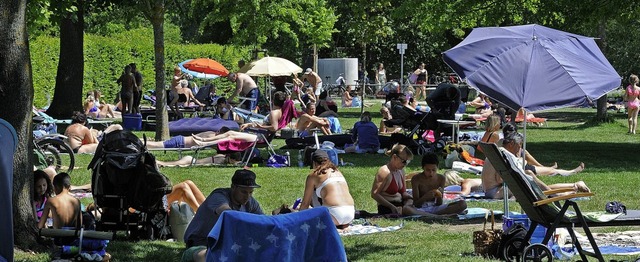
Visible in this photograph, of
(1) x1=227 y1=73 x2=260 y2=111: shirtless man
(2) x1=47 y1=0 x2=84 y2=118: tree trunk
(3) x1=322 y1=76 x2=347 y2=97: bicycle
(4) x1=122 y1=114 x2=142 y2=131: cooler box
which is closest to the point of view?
(4) x1=122 y1=114 x2=142 y2=131: cooler box

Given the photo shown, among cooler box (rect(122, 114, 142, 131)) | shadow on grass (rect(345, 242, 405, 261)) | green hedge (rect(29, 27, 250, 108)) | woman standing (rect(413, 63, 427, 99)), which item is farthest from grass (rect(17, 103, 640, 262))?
woman standing (rect(413, 63, 427, 99))

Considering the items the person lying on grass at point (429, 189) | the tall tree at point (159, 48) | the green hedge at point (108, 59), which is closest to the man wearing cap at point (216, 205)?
the person lying on grass at point (429, 189)

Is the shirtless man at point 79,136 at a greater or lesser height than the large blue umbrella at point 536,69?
lesser

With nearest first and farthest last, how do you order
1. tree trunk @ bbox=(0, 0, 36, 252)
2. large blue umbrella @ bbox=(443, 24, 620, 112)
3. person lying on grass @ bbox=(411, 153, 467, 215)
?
tree trunk @ bbox=(0, 0, 36, 252), large blue umbrella @ bbox=(443, 24, 620, 112), person lying on grass @ bbox=(411, 153, 467, 215)

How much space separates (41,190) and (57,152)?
218 inches

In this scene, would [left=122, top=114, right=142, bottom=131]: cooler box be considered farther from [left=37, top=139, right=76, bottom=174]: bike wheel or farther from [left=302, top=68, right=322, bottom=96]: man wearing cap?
[left=302, top=68, right=322, bottom=96]: man wearing cap

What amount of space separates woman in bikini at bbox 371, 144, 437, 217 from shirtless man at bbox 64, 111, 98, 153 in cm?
744

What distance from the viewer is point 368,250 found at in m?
9.88

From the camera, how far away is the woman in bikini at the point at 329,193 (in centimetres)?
1105

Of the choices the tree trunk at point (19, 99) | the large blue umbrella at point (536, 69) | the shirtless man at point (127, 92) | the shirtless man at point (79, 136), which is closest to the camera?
the tree trunk at point (19, 99)

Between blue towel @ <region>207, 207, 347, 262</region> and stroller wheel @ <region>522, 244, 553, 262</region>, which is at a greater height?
blue towel @ <region>207, 207, 347, 262</region>

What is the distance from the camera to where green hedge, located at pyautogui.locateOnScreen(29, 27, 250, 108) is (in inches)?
1253

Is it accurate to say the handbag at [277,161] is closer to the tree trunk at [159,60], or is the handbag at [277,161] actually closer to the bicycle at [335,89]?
the tree trunk at [159,60]

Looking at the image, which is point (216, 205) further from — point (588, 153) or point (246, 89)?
point (246, 89)
